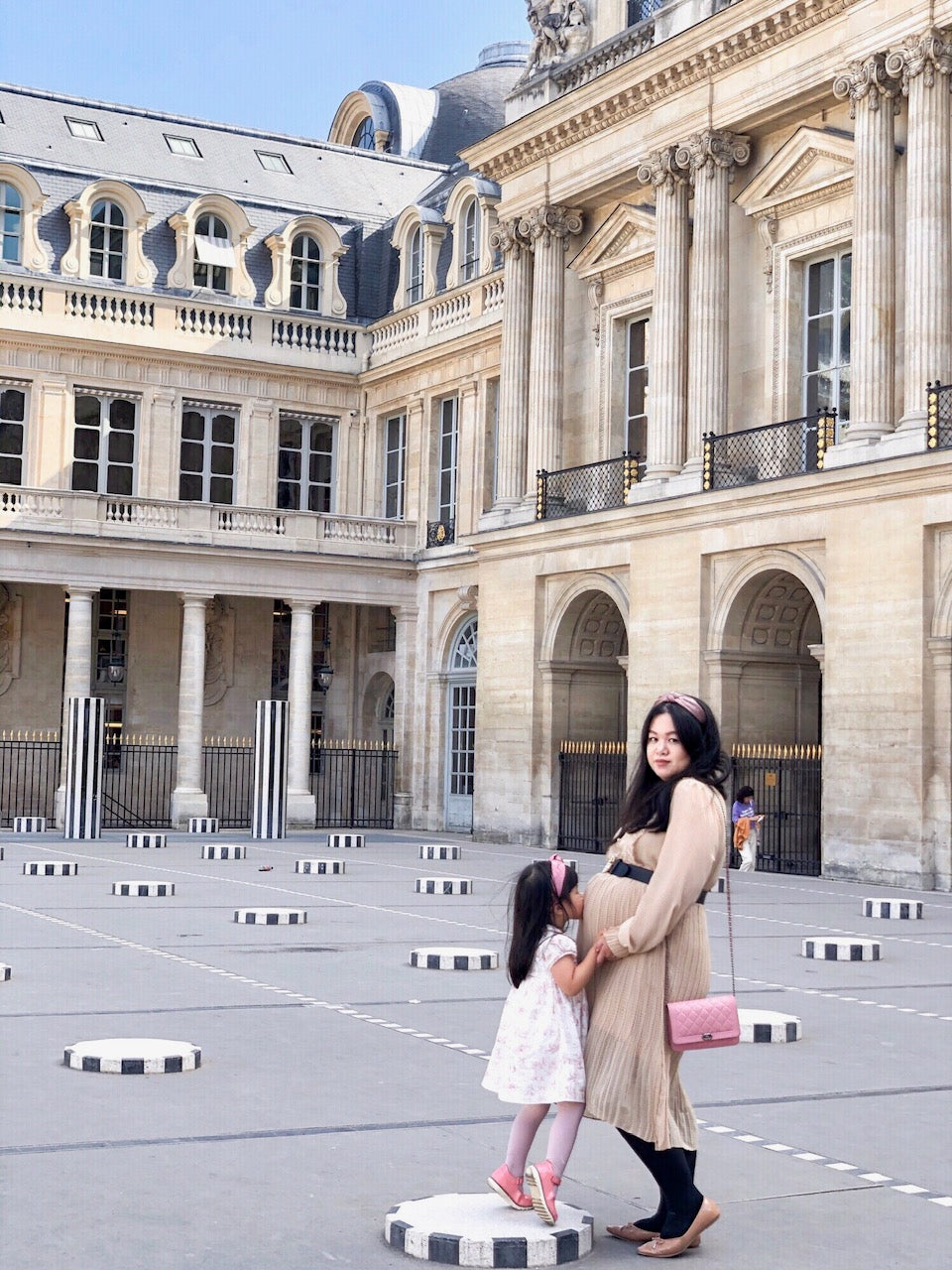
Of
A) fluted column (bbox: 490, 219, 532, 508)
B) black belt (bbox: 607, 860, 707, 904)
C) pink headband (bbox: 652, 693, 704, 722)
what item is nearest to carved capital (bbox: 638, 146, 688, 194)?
fluted column (bbox: 490, 219, 532, 508)

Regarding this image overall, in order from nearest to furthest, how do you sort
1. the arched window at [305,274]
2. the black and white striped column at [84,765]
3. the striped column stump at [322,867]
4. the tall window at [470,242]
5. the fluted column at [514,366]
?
the striped column stump at [322,867] → the black and white striped column at [84,765] → the fluted column at [514,366] → the tall window at [470,242] → the arched window at [305,274]

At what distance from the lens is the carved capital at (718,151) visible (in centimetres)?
2889

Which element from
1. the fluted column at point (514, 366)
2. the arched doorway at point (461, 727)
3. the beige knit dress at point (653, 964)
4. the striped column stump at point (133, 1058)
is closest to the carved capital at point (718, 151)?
the fluted column at point (514, 366)

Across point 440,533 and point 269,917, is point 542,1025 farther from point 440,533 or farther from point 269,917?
point 440,533

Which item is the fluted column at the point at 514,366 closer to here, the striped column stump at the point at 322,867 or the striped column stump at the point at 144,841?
the striped column stump at the point at 144,841

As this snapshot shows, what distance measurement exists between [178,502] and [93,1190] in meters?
31.2

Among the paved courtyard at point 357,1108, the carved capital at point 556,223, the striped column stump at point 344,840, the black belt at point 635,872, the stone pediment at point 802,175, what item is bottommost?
the paved courtyard at point 357,1108

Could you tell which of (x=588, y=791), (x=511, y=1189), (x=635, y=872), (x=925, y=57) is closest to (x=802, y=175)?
(x=925, y=57)

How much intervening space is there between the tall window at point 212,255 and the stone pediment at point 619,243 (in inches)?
414

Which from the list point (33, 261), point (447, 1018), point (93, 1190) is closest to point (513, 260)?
point (33, 261)

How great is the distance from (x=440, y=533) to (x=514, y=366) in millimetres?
5627

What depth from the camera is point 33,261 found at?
1515 inches

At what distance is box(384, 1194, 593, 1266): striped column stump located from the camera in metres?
5.60

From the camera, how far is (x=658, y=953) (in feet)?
19.0
